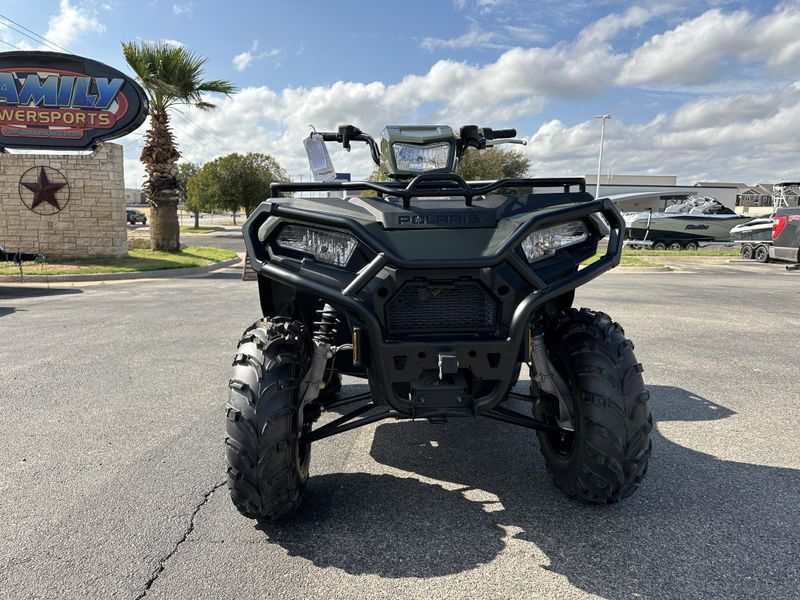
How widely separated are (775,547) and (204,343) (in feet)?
18.4

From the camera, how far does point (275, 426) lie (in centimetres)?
232

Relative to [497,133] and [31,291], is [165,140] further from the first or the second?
[497,133]

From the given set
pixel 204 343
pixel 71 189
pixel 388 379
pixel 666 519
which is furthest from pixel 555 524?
pixel 71 189

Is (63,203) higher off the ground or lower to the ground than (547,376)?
higher

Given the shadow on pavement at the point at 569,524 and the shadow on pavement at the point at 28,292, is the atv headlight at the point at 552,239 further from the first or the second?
the shadow on pavement at the point at 28,292

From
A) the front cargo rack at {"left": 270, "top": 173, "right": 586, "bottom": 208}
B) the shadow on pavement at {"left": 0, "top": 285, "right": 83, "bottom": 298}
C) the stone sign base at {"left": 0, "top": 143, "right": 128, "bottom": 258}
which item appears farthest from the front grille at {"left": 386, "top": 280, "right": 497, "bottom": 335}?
the stone sign base at {"left": 0, "top": 143, "right": 128, "bottom": 258}

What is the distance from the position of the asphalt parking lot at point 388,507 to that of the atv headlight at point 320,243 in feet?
4.04

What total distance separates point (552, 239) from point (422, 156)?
1.22 metres

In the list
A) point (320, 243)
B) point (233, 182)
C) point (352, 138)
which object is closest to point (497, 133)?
point (352, 138)

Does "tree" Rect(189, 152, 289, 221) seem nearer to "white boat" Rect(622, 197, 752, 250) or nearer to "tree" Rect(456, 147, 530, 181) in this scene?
"tree" Rect(456, 147, 530, 181)

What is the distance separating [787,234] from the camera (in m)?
15.5

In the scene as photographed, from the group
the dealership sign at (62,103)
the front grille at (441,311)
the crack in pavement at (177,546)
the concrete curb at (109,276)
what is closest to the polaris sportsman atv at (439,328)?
the front grille at (441,311)

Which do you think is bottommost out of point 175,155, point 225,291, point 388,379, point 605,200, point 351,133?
point 225,291

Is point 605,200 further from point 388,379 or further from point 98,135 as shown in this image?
point 98,135
